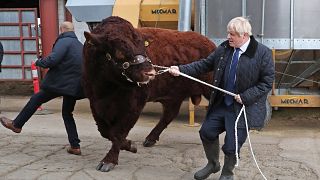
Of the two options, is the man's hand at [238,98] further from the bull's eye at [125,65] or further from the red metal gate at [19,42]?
the red metal gate at [19,42]

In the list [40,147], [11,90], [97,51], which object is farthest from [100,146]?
[11,90]

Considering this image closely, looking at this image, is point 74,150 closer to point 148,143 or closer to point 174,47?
point 148,143

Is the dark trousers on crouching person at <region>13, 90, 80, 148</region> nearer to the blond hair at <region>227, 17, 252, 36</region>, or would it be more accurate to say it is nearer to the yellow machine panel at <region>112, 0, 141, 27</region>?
the blond hair at <region>227, 17, 252, 36</region>

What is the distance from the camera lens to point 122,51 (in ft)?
16.9

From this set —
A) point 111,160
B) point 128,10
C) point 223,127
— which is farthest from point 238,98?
point 128,10

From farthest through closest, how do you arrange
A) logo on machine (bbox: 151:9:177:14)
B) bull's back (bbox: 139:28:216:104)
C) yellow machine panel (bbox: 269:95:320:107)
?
logo on machine (bbox: 151:9:177:14) < yellow machine panel (bbox: 269:95:320:107) < bull's back (bbox: 139:28:216:104)

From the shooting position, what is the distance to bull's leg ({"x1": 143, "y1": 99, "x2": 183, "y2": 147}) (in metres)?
7.10

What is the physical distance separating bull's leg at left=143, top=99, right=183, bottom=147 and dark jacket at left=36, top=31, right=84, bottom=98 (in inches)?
52.0

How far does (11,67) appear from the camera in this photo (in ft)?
40.5

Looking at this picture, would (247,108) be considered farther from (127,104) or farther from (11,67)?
(11,67)

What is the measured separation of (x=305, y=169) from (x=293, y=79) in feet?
10.9

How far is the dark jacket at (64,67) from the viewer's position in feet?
20.3

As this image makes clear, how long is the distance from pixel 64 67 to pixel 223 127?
2.30 m

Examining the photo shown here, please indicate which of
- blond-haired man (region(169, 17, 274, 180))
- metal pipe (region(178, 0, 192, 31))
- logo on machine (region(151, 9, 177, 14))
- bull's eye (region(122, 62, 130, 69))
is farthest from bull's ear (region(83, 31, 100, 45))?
logo on machine (region(151, 9, 177, 14))
